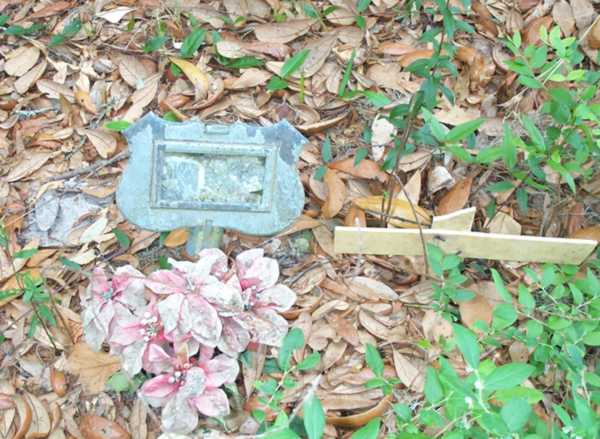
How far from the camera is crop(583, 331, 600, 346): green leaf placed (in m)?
1.21

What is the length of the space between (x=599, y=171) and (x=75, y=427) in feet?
4.26

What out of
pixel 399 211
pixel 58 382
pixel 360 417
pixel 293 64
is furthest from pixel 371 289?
pixel 58 382

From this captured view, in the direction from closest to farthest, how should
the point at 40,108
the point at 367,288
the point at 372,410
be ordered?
the point at 372,410 < the point at 367,288 < the point at 40,108

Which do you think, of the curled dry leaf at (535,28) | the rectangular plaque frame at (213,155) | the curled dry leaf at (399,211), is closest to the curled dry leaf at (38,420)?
the rectangular plaque frame at (213,155)

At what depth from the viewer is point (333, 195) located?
5.25 feet

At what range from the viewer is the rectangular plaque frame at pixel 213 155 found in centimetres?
138

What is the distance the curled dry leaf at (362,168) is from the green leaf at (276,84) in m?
0.26

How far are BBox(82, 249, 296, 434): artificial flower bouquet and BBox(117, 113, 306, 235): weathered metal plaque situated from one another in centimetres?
14

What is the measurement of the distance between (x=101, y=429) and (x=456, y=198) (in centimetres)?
95

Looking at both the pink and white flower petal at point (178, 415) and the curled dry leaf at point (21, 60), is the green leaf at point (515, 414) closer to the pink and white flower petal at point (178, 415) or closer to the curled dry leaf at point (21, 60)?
the pink and white flower petal at point (178, 415)

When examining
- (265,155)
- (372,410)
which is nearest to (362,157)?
(265,155)

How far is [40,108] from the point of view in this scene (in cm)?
179

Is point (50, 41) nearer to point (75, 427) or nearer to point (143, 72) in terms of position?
point (143, 72)

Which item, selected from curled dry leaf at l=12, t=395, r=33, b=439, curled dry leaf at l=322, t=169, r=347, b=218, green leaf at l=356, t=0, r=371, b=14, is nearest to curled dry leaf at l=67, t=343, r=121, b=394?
curled dry leaf at l=12, t=395, r=33, b=439
